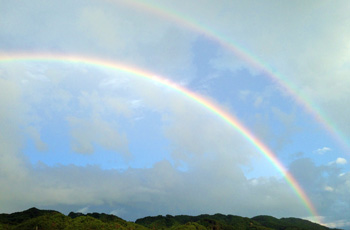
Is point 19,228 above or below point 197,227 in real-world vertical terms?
below

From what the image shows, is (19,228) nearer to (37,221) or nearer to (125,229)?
(37,221)

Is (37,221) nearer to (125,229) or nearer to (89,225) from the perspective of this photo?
(89,225)

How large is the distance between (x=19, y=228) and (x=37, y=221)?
837 centimetres

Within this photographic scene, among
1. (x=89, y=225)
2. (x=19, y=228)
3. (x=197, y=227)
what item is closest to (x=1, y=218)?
(x=19, y=228)

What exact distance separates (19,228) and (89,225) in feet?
106

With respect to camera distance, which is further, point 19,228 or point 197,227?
point 197,227

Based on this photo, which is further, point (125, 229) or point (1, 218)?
point (1, 218)

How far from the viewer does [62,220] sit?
13412 centimetres

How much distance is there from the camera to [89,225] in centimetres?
13350

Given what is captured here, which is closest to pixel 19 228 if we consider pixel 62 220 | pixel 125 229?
pixel 62 220

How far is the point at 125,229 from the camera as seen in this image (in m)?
150

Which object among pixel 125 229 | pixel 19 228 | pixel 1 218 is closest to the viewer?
pixel 19 228

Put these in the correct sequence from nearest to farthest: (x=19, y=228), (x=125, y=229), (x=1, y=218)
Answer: (x=19, y=228), (x=125, y=229), (x=1, y=218)

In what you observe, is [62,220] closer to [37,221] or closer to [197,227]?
[37,221]
